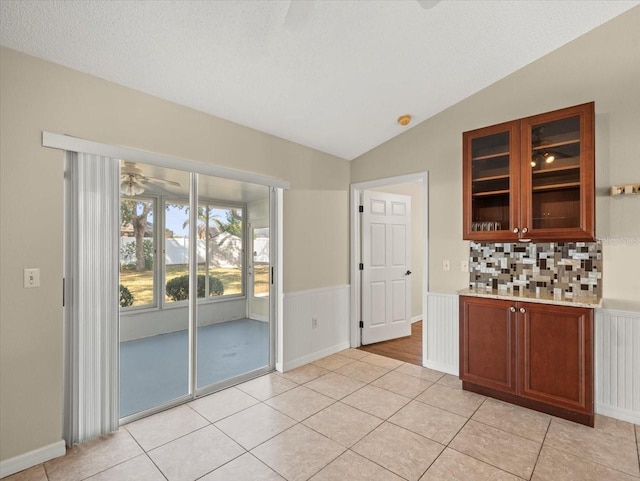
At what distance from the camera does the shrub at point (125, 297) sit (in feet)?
8.39

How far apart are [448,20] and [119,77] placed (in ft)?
7.85

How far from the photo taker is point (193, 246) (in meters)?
2.92

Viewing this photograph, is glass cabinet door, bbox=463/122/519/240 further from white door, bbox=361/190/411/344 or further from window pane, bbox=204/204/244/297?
window pane, bbox=204/204/244/297

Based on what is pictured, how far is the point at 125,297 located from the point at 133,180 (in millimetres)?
904

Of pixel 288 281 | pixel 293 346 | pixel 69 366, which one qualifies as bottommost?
pixel 293 346

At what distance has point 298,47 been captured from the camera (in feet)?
8.07

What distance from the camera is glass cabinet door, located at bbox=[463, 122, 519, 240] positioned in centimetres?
287

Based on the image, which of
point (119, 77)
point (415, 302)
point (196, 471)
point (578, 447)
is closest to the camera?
point (196, 471)

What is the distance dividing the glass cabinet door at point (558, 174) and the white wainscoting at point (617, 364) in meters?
0.76

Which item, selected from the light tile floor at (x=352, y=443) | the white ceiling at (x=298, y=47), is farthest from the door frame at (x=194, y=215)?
the white ceiling at (x=298, y=47)

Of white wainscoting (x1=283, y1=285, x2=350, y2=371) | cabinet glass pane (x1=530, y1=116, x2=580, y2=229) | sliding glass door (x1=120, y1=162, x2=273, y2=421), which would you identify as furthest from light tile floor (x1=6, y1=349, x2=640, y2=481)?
cabinet glass pane (x1=530, y1=116, x2=580, y2=229)

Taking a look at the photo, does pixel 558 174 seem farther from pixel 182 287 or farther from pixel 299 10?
pixel 182 287

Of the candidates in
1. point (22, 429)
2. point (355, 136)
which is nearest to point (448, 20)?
point (355, 136)

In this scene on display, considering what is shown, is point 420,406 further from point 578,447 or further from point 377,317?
point 377,317
